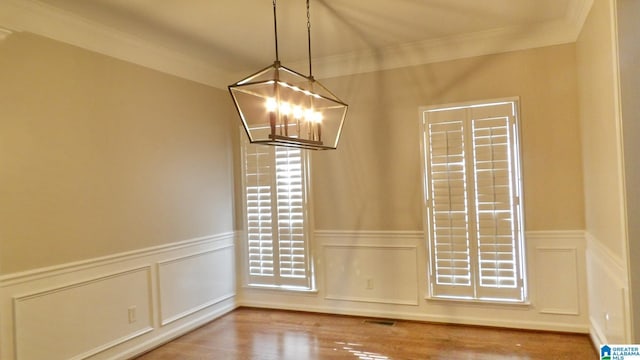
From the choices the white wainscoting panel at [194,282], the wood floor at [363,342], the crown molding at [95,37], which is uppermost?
the crown molding at [95,37]

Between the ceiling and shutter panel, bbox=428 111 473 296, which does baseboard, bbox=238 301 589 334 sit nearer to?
shutter panel, bbox=428 111 473 296

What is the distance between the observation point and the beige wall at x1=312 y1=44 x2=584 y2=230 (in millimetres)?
3758

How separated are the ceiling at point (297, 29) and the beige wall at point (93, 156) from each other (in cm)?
20

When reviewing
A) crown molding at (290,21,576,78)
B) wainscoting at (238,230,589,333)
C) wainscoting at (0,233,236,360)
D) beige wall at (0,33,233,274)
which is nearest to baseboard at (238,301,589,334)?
wainscoting at (238,230,589,333)

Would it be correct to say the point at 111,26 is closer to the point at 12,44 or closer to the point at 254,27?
the point at 12,44

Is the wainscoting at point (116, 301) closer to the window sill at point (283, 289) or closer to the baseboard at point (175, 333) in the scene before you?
the baseboard at point (175, 333)

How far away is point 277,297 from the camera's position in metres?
4.86

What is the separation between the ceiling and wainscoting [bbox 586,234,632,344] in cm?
194

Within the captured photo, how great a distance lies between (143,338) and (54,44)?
2.62 meters

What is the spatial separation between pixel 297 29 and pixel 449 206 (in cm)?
230

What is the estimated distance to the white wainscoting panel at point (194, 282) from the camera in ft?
13.1

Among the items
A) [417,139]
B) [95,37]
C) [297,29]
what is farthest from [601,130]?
[95,37]

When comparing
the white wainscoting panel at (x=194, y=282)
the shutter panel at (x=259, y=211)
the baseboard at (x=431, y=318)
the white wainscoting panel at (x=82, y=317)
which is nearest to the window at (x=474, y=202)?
the baseboard at (x=431, y=318)

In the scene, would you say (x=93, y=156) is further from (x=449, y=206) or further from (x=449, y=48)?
(x=449, y=48)
